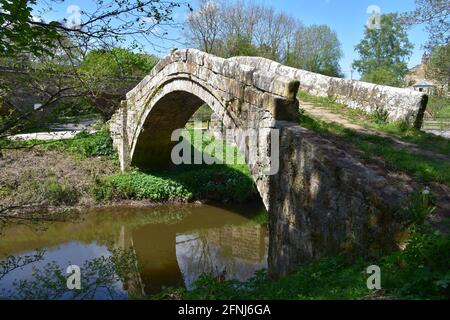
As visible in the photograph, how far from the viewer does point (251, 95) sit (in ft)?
21.8

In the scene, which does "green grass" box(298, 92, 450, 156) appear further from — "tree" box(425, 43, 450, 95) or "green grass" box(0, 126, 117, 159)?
"tree" box(425, 43, 450, 95)

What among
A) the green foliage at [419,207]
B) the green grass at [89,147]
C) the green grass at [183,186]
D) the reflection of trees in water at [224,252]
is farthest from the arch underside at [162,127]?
the green foliage at [419,207]

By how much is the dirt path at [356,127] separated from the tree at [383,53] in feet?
102

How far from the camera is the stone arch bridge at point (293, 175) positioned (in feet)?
12.8

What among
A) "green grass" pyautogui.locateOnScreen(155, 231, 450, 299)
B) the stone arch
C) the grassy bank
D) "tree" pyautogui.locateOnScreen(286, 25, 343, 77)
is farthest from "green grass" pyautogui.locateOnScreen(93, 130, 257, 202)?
"tree" pyautogui.locateOnScreen(286, 25, 343, 77)

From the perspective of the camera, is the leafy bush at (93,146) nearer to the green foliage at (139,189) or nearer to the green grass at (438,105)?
the green foliage at (139,189)

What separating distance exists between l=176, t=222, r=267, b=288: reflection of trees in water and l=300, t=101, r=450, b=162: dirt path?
3.77 metres

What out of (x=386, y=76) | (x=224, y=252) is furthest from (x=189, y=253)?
(x=386, y=76)

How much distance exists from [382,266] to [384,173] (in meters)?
1.27

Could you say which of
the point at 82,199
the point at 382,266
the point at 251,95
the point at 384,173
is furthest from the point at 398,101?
the point at 82,199

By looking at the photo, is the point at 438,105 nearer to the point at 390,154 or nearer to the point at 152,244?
the point at 152,244

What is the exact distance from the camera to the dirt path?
5.33m

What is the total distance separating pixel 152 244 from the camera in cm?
1073
